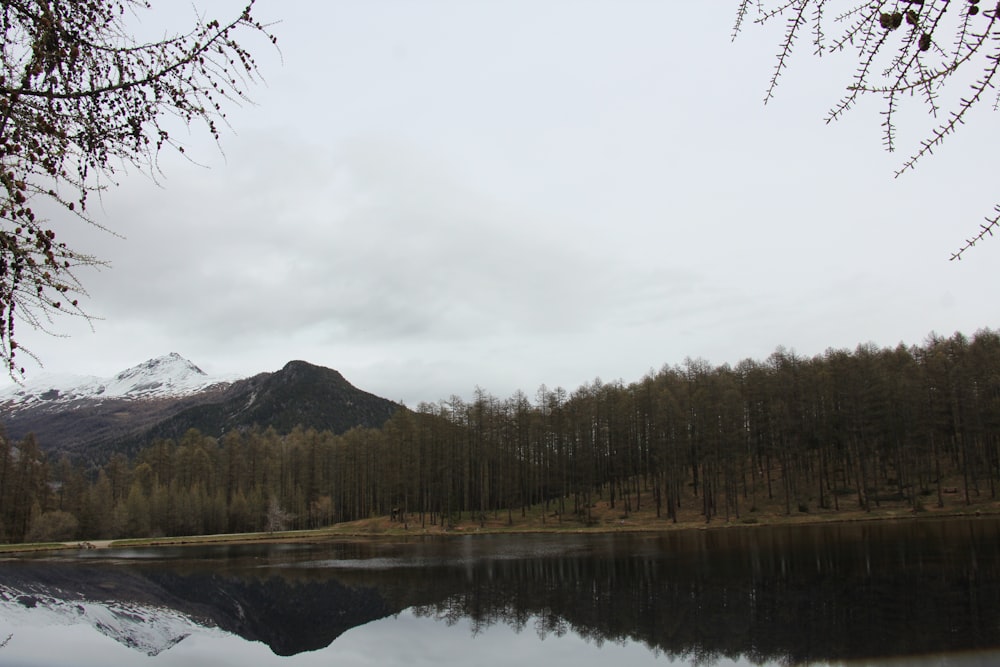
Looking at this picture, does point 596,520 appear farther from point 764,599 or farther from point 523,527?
point 764,599

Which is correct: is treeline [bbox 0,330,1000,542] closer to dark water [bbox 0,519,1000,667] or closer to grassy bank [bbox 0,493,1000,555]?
grassy bank [bbox 0,493,1000,555]

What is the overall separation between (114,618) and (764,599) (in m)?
29.1

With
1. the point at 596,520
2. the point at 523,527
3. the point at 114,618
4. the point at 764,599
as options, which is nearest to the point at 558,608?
the point at 764,599

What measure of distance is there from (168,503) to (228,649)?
81243 millimetres

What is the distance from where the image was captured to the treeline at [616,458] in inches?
2662

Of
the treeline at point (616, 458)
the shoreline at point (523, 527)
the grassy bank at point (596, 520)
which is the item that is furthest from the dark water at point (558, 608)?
the treeline at point (616, 458)

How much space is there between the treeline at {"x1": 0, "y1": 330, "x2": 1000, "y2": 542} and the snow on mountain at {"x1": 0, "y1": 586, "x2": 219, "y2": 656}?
2108 inches

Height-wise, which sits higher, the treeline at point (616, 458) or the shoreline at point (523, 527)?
the treeline at point (616, 458)

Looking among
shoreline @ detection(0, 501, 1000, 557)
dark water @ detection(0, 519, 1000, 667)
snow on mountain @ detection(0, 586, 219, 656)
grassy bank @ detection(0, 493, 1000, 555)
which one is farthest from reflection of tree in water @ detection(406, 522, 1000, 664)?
grassy bank @ detection(0, 493, 1000, 555)

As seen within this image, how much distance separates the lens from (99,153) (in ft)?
15.8

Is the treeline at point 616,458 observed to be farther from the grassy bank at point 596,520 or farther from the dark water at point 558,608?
the dark water at point 558,608

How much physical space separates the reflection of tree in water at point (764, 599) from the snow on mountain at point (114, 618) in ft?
34.0

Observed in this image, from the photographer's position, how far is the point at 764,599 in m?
22.1

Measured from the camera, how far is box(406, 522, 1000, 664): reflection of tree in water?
16.5 meters
